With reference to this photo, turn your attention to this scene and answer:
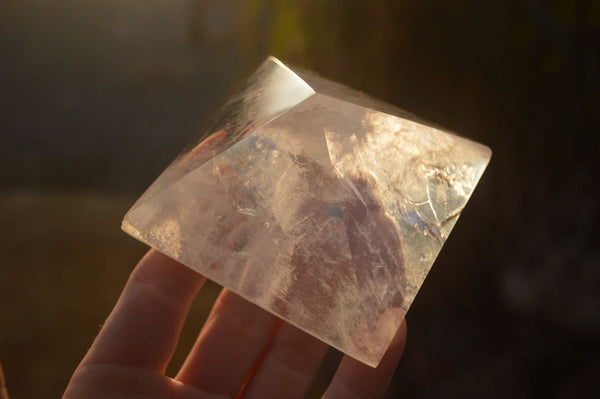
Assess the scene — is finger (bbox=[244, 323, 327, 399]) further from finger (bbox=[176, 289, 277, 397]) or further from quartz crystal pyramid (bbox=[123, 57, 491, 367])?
quartz crystal pyramid (bbox=[123, 57, 491, 367])

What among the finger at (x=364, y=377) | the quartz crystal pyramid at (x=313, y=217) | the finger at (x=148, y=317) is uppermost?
the quartz crystal pyramid at (x=313, y=217)

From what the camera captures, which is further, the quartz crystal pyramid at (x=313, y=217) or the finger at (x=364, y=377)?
the finger at (x=364, y=377)

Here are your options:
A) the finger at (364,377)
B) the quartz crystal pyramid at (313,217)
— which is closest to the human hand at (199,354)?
the finger at (364,377)

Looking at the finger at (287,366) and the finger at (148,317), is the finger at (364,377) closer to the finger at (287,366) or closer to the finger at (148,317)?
the finger at (287,366)

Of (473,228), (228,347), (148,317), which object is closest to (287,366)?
(228,347)

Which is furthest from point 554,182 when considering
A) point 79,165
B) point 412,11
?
point 79,165

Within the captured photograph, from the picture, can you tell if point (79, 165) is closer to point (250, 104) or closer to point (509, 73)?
point (250, 104)
